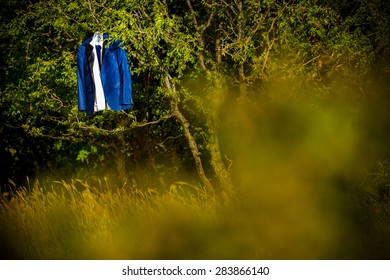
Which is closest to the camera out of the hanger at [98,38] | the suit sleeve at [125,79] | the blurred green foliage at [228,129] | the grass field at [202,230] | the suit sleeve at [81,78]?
the grass field at [202,230]

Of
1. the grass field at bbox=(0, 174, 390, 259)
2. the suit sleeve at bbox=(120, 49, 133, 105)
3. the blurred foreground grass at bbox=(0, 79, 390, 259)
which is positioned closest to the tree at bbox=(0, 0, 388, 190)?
the suit sleeve at bbox=(120, 49, 133, 105)

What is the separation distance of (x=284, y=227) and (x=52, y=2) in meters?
4.28

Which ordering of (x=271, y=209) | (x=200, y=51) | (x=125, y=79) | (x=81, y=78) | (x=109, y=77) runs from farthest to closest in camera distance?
(x=200, y=51) < (x=81, y=78) < (x=109, y=77) < (x=125, y=79) < (x=271, y=209)

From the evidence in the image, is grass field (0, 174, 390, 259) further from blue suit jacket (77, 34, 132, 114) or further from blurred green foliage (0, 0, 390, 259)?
blue suit jacket (77, 34, 132, 114)

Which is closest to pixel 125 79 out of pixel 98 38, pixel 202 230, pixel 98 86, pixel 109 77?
pixel 109 77

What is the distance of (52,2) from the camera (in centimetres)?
723

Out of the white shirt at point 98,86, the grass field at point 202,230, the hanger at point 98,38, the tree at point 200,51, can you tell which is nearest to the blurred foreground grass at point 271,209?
the grass field at point 202,230

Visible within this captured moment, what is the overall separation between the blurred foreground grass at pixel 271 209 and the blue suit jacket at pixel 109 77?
107 cm

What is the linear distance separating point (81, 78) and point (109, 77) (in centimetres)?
42

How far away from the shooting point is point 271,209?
495 cm

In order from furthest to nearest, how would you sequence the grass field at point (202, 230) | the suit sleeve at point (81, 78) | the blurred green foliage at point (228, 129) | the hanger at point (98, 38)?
the suit sleeve at point (81, 78) < the hanger at point (98, 38) < the blurred green foliage at point (228, 129) < the grass field at point (202, 230)

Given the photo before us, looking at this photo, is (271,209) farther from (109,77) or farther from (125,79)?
(109,77)

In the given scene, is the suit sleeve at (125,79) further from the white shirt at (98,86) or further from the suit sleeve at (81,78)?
the suit sleeve at (81,78)

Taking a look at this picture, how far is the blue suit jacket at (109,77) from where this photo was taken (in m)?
6.27
